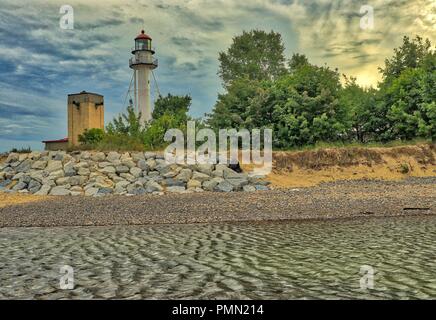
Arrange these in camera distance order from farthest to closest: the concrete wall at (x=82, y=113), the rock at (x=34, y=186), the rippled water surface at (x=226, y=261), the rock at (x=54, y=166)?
the concrete wall at (x=82, y=113) < the rock at (x=54, y=166) < the rock at (x=34, y=186) < the rippled water surface at (x=226, y=261)

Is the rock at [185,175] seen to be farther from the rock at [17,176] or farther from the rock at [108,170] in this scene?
the rock at [17,176]

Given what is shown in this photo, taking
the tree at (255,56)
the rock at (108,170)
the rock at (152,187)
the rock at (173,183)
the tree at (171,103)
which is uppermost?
the tree at (255,56)

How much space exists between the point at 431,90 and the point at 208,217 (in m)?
22.4

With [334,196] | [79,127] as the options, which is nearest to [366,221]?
[334,196]

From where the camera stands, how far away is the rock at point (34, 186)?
2245cm

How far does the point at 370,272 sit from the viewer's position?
698 centimetres

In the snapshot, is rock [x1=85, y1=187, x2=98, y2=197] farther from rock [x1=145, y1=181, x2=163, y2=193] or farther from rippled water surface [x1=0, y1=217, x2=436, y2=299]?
rippled water surface [x1=0, y1=217, x2=436, y2=299]

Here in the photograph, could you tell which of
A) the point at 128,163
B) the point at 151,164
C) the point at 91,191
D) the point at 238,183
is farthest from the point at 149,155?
the point at 238,183

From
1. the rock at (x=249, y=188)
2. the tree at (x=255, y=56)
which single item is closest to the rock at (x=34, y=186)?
the rock at (x=249, y=188)

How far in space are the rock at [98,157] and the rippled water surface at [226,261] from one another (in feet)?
41.8

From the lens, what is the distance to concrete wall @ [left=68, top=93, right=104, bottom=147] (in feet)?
121

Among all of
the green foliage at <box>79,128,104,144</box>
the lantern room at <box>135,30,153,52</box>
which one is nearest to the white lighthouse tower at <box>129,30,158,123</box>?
the lantern room at <box>135,30,153,52</box>

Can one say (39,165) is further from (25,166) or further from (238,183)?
(238,183)
